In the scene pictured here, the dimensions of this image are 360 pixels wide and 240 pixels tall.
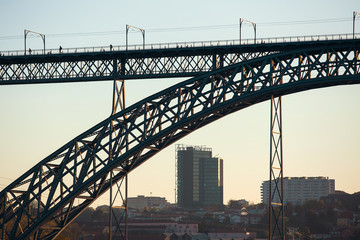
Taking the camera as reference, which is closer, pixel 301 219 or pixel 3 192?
pixel 3 192

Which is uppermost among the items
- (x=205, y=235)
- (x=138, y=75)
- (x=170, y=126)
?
(x=138, y=75)

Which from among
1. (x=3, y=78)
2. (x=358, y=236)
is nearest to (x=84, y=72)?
(x=3, y=78)

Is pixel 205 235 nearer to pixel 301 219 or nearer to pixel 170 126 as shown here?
pixel 301 219

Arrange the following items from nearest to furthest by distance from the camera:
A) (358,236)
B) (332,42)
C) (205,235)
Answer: (332,42)
(358,236)
(205,235)

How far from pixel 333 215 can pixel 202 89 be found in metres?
114

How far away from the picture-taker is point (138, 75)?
207 ft

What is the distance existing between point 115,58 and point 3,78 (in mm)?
10309

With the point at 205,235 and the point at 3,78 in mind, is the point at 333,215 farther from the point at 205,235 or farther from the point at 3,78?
the point at 3,78

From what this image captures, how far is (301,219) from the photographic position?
526 feet

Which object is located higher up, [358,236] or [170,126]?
[170,126]

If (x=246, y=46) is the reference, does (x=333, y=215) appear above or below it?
below

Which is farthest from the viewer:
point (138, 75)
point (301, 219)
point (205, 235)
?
point (301, 219)

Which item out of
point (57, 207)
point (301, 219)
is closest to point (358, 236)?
point (301, 219)

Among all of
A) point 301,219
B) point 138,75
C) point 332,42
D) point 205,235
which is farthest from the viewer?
point 301,219
